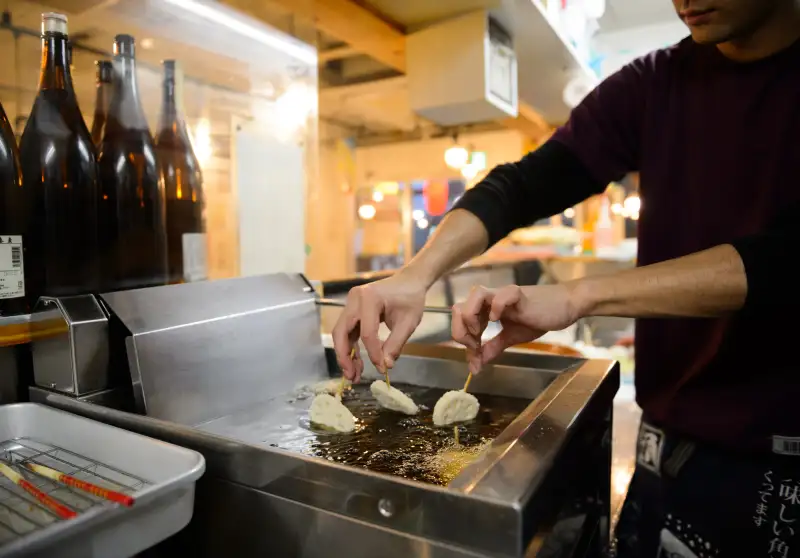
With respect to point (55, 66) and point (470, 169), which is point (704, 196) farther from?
point (470, 169)

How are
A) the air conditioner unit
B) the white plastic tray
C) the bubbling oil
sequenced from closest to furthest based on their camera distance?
the white plastic tray, the bubbling oil, the air conditioner unit

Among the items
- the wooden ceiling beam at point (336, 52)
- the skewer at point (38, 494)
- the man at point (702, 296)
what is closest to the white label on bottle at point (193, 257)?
the man at point (702, 296)

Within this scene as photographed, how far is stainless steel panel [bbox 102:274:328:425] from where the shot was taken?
824 millimetres

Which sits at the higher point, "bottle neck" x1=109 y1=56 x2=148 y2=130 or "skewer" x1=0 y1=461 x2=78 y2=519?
"bottle neck" x1=109 y1=56 x2=148 y2=130

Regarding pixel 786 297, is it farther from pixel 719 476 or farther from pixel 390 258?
pixel 390 258

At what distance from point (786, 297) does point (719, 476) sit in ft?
1.13

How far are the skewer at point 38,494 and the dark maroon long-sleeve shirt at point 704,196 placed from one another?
2.59 ft

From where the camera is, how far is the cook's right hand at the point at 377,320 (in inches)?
32.2

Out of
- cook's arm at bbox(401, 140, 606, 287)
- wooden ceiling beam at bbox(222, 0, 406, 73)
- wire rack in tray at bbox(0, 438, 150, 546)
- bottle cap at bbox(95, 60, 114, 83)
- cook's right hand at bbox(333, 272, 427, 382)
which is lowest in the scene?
wire rack in tray at bbox(0, 438, 150, 546)

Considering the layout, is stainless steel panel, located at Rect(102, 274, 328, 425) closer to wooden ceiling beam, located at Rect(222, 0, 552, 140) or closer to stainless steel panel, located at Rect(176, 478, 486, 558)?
stainless steel panel, located at Rect(176, 478, 486, 558)

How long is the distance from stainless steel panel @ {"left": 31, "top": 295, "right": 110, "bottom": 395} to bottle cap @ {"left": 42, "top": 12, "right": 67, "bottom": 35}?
1.32 feet

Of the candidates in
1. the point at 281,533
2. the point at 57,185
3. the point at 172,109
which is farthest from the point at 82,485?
the point at 172,109

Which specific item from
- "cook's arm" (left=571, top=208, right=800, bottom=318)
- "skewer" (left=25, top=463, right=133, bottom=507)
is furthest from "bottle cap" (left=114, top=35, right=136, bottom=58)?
"cook's arm" (left=571, top=208, right=800, bottom=318)

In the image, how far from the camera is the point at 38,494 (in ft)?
1.82
